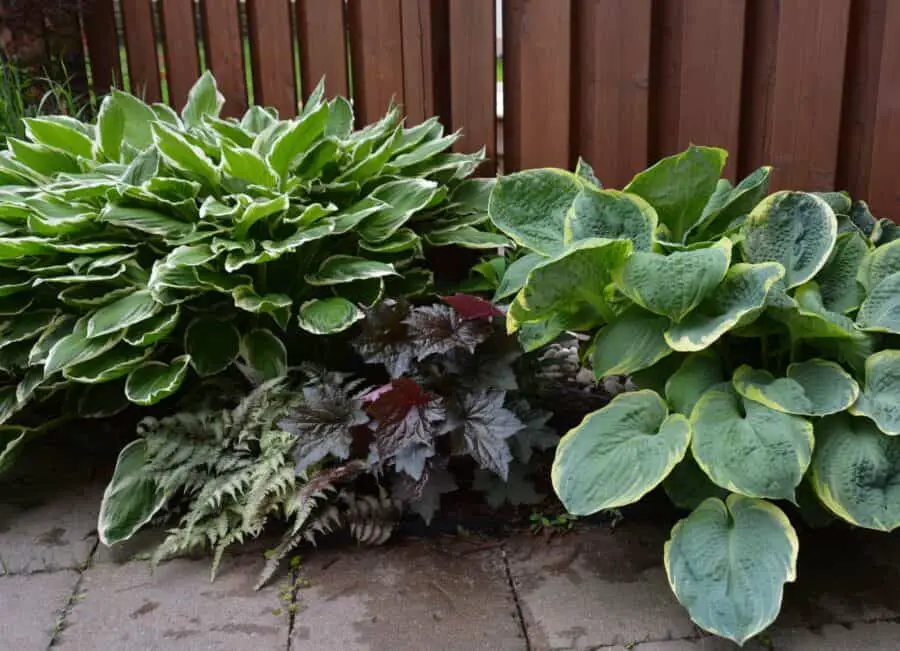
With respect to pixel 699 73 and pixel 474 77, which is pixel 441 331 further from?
pixel 699 73

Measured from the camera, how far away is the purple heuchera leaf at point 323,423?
211cm

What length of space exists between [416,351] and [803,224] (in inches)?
36.7

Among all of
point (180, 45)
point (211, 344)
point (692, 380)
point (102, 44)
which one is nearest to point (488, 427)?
point (692, 380)

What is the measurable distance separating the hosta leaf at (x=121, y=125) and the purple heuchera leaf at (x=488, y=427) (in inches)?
52.3

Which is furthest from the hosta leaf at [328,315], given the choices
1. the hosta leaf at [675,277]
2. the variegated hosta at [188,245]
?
the hosta leaf at [675,277]

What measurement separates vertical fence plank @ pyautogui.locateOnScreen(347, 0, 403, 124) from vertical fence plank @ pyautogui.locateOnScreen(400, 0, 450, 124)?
1.0 inches

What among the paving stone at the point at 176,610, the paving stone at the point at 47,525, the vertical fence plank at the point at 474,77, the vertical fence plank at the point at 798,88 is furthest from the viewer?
the vertical fence plank at the point at 474,77

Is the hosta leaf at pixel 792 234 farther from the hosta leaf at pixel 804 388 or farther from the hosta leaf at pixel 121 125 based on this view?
the hosta leaf at pixel 121 125

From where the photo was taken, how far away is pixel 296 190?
256 centimetres

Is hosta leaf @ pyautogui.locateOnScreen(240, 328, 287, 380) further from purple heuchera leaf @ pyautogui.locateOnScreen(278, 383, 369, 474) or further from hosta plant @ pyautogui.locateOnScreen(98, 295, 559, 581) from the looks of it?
purple heuchera leaf @ pyautogui.locateOnScreen(278, 383, 369, 474)

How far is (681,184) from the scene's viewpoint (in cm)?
213

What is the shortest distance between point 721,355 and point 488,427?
0.57m

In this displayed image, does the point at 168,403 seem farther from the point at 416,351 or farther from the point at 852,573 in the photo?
the point at 852,573

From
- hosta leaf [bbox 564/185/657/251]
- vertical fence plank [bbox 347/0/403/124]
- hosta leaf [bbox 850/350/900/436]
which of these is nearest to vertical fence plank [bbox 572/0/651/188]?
vertical fence plank [bbox 347/0/403/124]
